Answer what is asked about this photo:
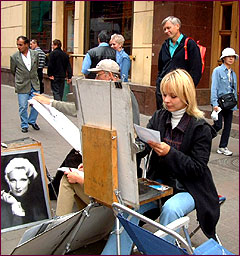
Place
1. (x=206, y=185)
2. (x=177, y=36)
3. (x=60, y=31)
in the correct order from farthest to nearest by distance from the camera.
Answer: (x=60, y=31), (x=177, y=36), (x=206, y=185)

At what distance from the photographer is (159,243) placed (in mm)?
2129

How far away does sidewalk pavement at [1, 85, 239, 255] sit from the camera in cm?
351

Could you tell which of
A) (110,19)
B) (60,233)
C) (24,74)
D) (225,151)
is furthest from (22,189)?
(110,19)

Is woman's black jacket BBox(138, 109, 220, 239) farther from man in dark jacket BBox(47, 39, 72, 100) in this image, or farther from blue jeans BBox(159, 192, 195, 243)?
man in dark jacket BBox(47, 39, 72, 100)

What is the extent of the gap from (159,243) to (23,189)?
1867 millimetres

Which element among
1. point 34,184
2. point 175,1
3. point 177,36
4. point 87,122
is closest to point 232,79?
point 177,36

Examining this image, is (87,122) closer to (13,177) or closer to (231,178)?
(13,177)

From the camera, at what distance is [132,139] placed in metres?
2.35

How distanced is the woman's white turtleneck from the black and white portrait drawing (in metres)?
1.35

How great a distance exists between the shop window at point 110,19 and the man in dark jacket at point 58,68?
1.82 m

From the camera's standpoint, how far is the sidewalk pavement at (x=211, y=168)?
3.51 meters

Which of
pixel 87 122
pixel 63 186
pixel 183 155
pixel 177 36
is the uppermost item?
pixel 177 36

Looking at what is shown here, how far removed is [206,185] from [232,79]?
3.85 m

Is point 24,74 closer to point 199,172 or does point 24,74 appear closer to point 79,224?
point 79,224
